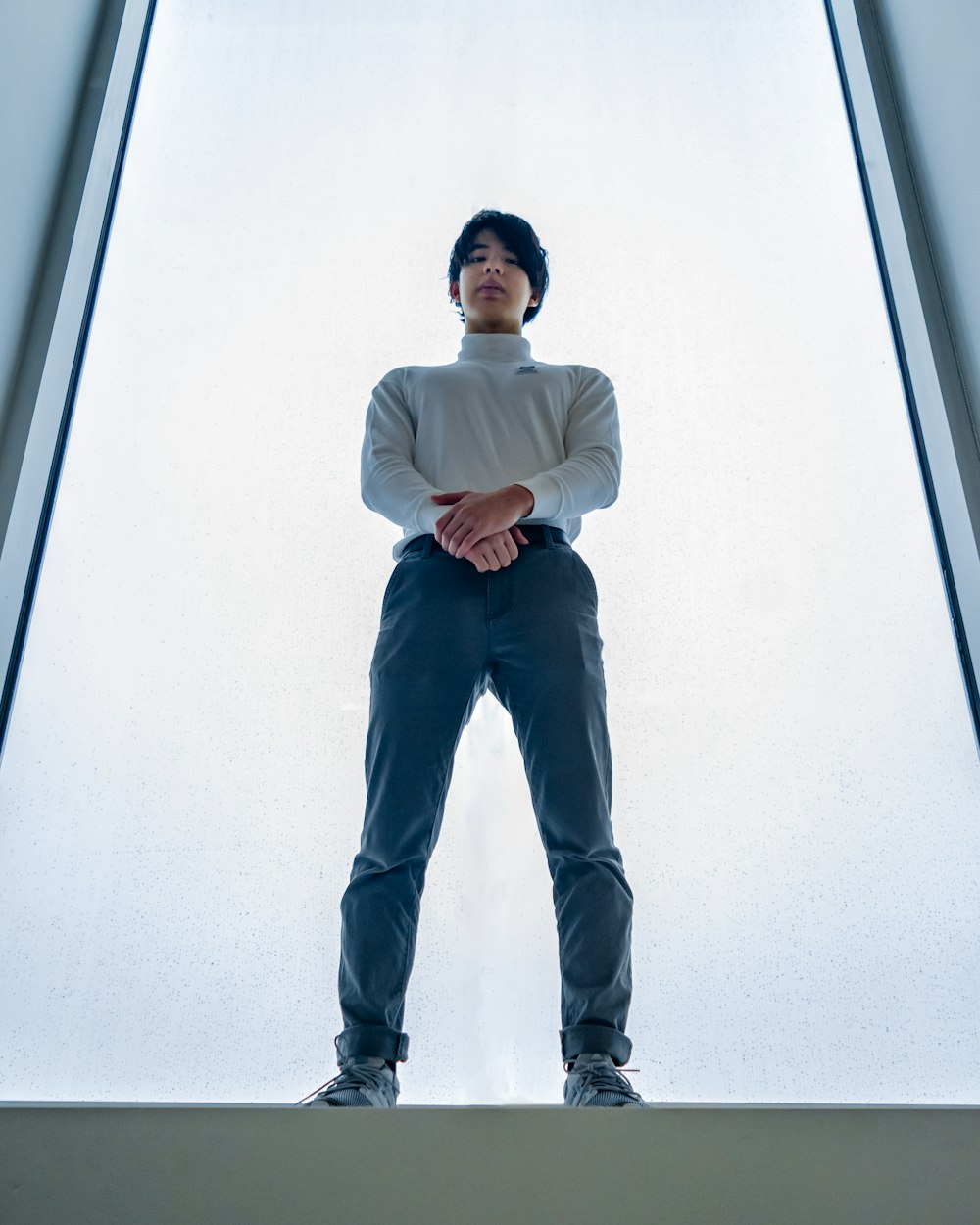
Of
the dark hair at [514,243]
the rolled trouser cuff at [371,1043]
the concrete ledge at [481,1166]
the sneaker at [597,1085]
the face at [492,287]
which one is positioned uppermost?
the dark hair at [514,243]

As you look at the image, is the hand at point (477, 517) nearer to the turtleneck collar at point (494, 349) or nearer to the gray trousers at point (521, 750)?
the gray trousers at point (521, 750)

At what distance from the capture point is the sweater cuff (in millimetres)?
1220

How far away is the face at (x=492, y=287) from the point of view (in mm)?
1513

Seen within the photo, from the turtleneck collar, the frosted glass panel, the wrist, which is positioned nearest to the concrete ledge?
the frosted glass panel

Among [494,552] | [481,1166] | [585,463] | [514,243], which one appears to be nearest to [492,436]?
[585,463]

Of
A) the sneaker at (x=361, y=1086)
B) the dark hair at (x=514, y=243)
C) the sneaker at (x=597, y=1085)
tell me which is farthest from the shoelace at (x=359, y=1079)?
the dark hair at (x=514, y=243)

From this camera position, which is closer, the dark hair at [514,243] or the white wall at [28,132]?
the white wall at [28,132]

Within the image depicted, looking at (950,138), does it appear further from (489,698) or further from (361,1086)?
(361,1086)

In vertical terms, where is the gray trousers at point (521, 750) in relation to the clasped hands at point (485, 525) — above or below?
below

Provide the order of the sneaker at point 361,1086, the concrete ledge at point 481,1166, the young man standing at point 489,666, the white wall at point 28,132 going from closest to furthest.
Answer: the concrete ledge at point 481,1166, the sneaker at point 361,1086, the young man standing at point 489,666, the white wall at point 28,132

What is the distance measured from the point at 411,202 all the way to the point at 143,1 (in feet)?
2.25

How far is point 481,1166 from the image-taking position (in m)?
0.70

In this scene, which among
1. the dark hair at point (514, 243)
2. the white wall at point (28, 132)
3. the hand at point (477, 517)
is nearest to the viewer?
the hand at point (477, 517)

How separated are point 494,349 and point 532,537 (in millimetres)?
369
